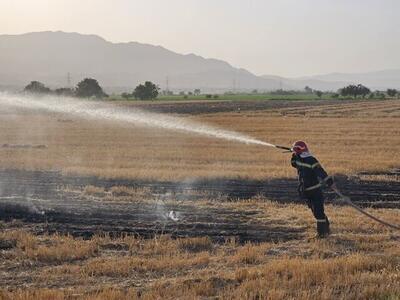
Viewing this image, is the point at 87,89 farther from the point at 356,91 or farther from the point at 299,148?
the point at 299,148

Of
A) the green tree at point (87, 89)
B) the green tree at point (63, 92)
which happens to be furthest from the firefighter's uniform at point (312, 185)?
the green tree at point (87, 89)

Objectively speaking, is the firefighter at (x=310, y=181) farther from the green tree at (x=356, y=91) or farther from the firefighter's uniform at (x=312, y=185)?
the green tree at (x=356, y=91)

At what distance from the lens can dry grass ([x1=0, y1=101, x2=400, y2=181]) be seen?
19688 millimetres

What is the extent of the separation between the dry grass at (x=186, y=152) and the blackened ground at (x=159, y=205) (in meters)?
1.29

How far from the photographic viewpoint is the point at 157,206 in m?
13.8

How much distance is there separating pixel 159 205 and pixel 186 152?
1173cm

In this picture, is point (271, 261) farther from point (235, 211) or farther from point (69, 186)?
point (69, 186)

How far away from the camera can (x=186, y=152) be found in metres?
25.5

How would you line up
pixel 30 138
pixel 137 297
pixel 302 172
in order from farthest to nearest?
pixel 30 138, pixel 302 172, pixel 137 297

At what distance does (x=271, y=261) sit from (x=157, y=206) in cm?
542

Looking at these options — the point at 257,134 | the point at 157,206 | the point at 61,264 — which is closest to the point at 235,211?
the point at 157,206

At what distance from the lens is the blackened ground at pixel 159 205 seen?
37.1 feet

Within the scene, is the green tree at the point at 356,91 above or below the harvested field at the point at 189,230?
above

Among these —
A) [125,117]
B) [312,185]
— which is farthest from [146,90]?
[312,185]
